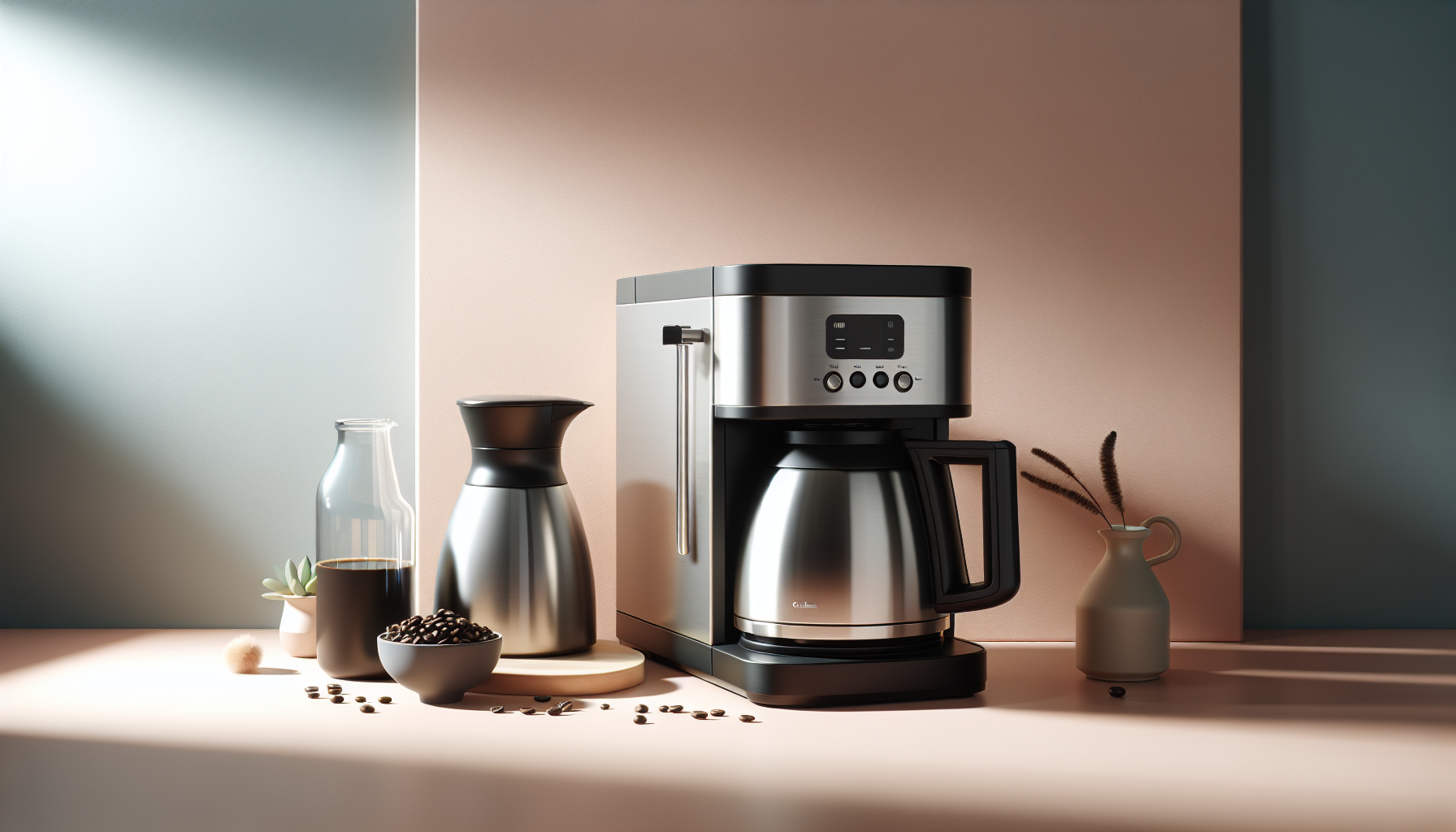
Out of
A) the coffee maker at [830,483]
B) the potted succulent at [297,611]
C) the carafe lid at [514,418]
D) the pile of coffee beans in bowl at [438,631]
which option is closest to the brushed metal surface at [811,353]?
the coffee maker at [830,483]

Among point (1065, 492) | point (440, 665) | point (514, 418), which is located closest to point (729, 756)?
point (440, 665)

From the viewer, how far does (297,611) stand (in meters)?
1.26

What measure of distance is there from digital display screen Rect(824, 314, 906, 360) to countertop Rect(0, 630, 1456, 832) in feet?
1.02

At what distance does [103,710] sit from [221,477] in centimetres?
42

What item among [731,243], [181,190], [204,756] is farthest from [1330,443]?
[181,190]

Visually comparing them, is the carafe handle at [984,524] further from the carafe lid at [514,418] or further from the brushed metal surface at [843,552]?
the carafe lid at [514,418]

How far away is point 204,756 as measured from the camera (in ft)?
2.98

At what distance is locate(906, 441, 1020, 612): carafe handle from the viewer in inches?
40.6

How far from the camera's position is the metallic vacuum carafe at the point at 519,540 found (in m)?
1.12

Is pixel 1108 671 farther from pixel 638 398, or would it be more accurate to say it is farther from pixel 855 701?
pixel 638 398

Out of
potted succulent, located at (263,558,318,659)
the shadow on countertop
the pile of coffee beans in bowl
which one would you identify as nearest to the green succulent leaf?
potted succulent, located at (263,558,318,659)

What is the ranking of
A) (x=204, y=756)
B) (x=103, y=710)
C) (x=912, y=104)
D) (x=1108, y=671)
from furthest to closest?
1. (x=912, y=104)
2. (x=1108, y=671)
3. (x=103, y=710)
4. (x=204, y=756)

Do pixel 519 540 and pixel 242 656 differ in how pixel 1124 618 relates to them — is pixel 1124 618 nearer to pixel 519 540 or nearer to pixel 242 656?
pixel 519 540

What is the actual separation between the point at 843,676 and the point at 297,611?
23.6 inches
